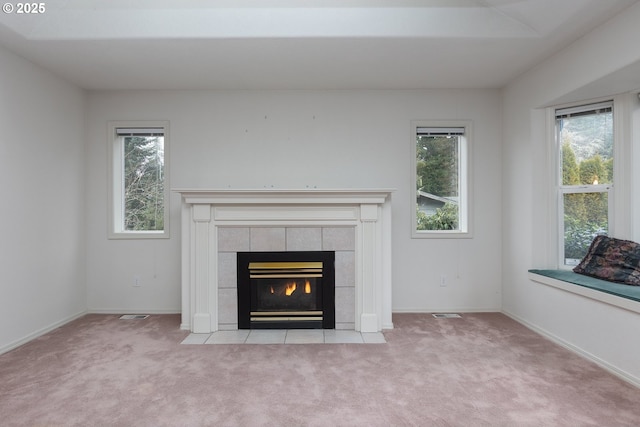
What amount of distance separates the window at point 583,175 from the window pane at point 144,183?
14.0 feet

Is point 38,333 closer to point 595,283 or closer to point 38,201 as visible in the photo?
point 38,201

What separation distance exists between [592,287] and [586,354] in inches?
21.5

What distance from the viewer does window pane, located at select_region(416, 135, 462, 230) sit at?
4.19 meters

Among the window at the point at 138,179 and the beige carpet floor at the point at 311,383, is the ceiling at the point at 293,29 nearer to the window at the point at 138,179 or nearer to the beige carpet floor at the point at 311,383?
the window at the point at 138,179

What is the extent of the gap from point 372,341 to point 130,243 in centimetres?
289

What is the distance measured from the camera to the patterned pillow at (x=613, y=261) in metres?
2.79

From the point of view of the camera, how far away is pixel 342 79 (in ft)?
12.3

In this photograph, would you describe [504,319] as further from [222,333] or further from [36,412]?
[36,412]

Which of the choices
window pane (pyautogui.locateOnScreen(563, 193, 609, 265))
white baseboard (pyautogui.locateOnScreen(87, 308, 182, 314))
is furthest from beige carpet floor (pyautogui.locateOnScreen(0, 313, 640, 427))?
window pane (pyautogui.locateOnScreen(563, 193, 609, 265))

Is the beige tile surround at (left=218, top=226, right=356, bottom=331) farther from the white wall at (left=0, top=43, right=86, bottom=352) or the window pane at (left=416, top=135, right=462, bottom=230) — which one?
the white wall at (left=0, top=43, right=86, bottom=352)

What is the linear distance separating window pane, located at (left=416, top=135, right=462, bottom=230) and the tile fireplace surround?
2.84 ft

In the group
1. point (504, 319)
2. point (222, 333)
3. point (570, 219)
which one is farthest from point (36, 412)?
point (570, 219)

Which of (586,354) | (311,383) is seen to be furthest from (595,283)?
(311,383)

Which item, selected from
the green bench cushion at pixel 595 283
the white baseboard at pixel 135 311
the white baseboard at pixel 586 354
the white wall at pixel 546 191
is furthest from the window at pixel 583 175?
the white baseboard at pixel 135 311
